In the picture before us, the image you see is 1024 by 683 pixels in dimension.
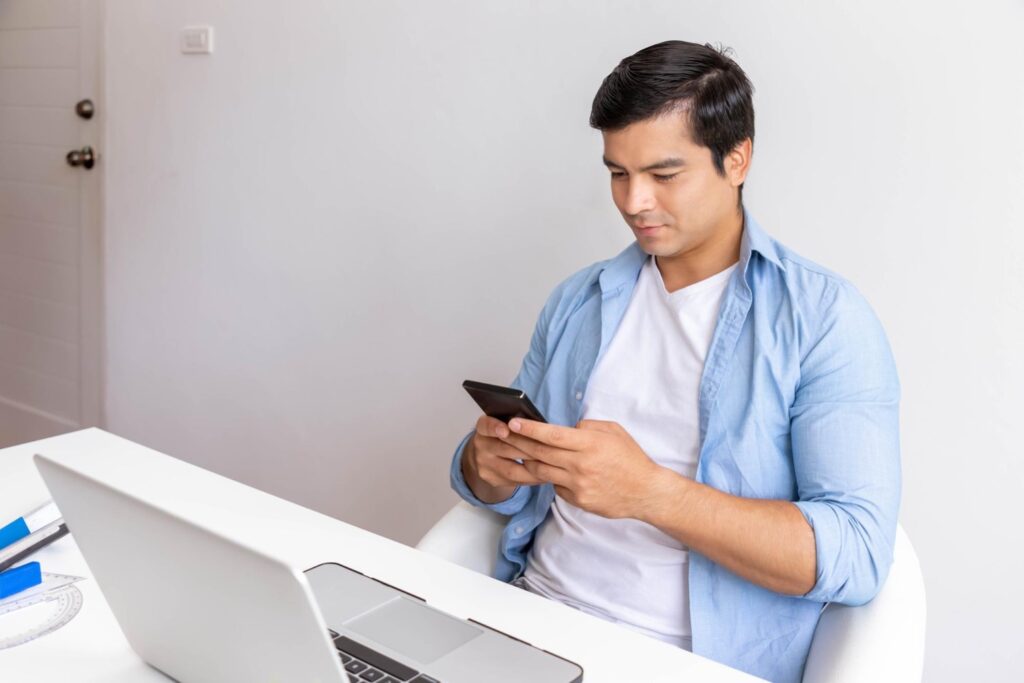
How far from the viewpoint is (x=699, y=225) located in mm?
1408

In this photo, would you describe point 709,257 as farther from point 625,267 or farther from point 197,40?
point 197,40

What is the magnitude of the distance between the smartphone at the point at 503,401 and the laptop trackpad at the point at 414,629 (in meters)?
0.25

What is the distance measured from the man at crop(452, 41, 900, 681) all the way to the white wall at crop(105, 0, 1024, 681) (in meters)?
0.38

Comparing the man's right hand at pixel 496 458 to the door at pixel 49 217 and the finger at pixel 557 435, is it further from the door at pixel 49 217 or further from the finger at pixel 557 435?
the door at pixel 49 217

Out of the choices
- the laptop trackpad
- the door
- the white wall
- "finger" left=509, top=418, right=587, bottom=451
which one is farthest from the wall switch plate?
the laptop trackpad

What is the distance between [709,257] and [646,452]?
1.00ft

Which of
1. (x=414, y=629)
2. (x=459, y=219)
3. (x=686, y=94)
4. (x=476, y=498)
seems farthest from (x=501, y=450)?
(x=459, y=219)

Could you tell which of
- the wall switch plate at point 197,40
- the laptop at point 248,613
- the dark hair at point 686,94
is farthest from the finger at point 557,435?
the wall switch plate at point 197,40

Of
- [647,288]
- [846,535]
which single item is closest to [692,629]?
[846,535]

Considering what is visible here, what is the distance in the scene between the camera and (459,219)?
227cm

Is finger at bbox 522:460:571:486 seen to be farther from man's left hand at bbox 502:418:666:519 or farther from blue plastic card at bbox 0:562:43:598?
blue plastic card at bbox 0:562:43:598

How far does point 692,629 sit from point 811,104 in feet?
3.16

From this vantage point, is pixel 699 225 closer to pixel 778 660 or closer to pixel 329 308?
pixel 778 660

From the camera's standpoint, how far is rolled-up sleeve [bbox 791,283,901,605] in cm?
118
